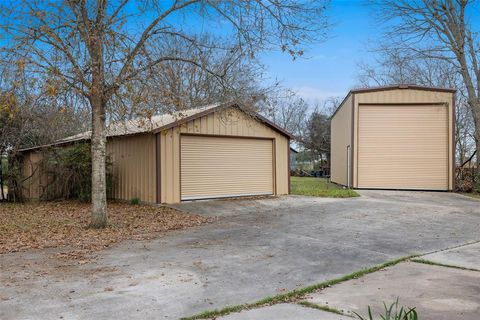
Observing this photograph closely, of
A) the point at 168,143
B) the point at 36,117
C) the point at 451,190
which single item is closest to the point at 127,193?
→ the point at 168,143

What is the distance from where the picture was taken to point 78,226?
9.54m

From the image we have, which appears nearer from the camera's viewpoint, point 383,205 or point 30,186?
point 383,205

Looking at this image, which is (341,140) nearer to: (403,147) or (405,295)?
(403,147)

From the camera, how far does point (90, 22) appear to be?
8727mm

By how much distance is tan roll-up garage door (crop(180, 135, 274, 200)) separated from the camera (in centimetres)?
1349

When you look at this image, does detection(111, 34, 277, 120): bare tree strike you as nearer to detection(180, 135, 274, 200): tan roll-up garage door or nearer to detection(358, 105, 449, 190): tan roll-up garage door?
detection(180, 135, 274, 200): tan roll-up garage door

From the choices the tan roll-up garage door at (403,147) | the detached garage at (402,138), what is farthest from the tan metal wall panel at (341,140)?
the tan roll-up garage door at (403,147)

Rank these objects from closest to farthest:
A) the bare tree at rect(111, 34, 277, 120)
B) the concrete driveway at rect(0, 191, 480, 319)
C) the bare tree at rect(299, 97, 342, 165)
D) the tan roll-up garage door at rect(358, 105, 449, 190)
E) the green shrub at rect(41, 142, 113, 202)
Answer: the concrete driveway at rect(0, 191, 480, 319), the bare tree at rect(111, 34, 277, 120), the green shrub at rect(41, 142, 113, 202), the tan roll-up garage door at rect(358, 105, 449, 190), the bare tree at rect(299, 97, 342, 165)

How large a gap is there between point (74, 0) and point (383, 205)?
9729 millimetres

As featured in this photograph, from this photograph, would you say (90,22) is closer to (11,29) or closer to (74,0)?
(74,0)

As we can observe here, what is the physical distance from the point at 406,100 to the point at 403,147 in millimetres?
1898

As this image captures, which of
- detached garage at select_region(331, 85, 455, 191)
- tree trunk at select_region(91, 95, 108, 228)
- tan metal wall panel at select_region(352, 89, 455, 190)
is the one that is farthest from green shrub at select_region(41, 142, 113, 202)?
detached garage at select_region(331, 85, 455, 191)

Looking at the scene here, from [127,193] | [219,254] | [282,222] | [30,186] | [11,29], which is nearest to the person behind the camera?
[219,254]

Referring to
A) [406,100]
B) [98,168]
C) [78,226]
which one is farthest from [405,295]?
[406,100]
